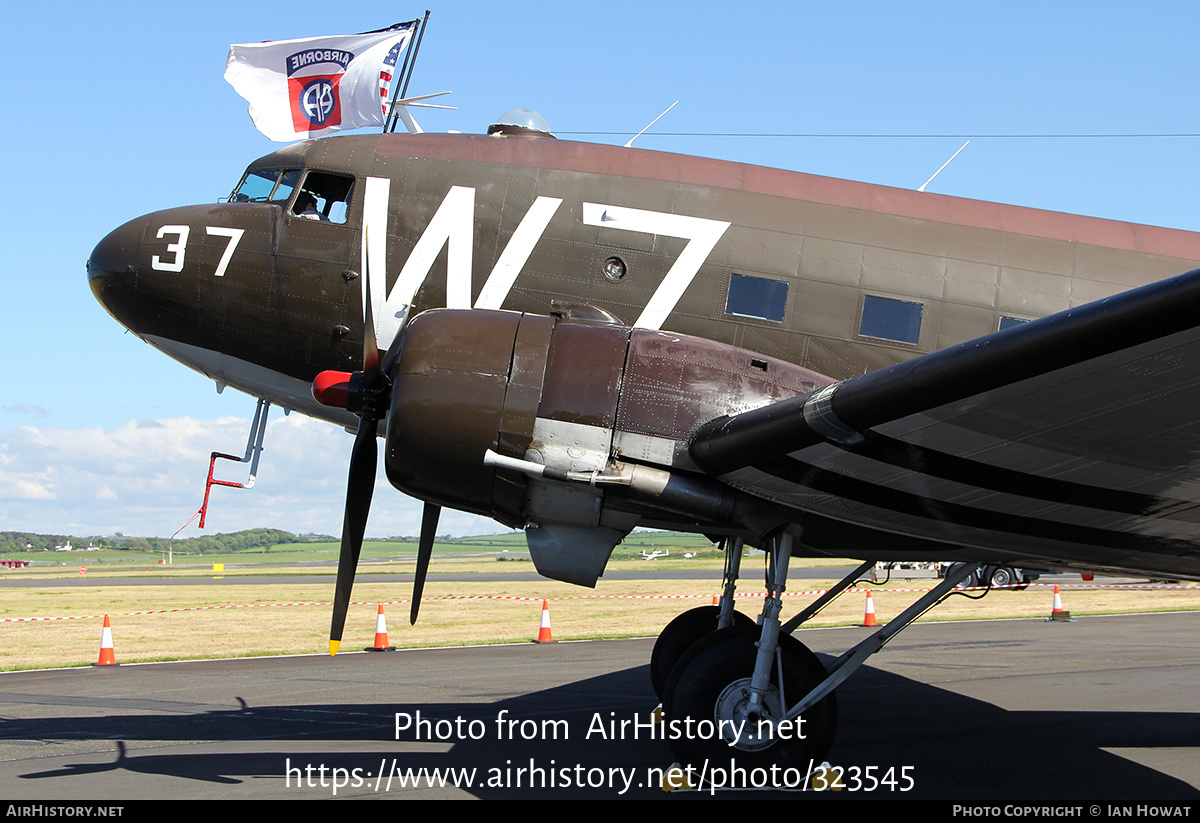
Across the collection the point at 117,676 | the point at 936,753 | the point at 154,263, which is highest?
the point at 154,263

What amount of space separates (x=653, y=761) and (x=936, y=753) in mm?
2946

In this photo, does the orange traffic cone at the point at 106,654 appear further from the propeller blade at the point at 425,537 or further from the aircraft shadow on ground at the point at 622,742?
the propeller blade at the point at 425,537

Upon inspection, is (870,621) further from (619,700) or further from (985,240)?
(985,240)

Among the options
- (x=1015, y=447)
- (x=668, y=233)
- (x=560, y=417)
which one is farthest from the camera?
(x=668, y=233)

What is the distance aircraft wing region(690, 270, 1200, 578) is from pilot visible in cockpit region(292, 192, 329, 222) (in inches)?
212

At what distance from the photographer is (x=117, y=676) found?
15.4 m

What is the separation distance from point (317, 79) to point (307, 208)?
7251 millimetres

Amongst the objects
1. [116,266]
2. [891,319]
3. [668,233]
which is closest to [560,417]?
[668,233]

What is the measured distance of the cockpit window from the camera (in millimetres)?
10539

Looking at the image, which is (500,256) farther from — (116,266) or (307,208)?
(116,266)

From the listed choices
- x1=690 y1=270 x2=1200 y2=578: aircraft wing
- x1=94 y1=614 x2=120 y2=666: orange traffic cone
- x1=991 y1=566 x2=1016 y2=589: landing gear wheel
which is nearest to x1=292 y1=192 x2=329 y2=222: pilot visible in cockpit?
x1=690 y1=270 x2=1200 y2=578: aircraft wing

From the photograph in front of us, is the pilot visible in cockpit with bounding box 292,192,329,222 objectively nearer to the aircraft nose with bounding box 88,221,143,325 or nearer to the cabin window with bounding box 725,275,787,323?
the aircraft nose with bounding box 88,221,143,325

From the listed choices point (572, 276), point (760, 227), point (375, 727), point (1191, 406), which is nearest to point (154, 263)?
point (572, 276)

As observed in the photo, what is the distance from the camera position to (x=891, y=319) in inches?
379
